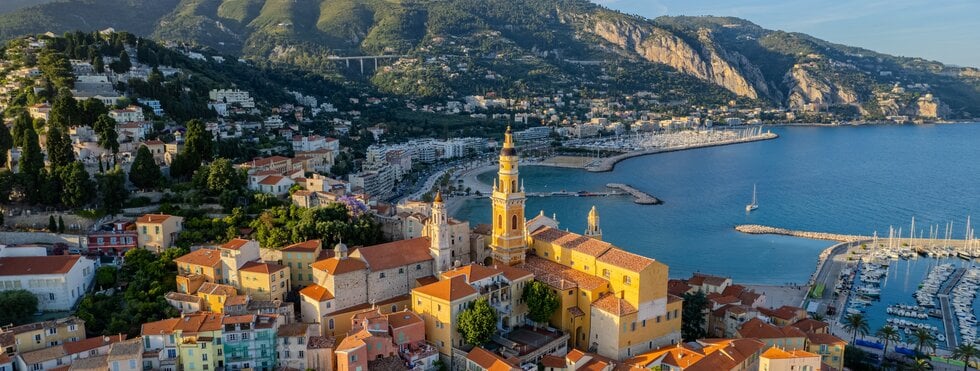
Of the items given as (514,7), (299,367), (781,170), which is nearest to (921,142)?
(781,170)

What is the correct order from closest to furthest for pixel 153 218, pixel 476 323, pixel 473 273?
pixel 476 323 → pixel 473 273 → pixel 153 218

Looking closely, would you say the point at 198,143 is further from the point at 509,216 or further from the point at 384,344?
the point at 384,344

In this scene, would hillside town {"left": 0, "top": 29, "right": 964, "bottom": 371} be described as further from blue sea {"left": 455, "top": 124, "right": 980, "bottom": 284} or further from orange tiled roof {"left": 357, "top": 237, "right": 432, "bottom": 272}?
blue sea {"left": 455, "top": 124, "right": 980, "bottom": 284}

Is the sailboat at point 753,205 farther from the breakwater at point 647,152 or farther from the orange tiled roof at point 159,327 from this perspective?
the orange tiled roof at point 159,327

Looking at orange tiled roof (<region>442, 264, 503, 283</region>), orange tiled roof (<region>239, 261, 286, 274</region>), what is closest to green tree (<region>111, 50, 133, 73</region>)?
orange tiled roof (<region>239, 261, 286, 274</region>)

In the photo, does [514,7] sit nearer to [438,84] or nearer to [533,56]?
[533,56]

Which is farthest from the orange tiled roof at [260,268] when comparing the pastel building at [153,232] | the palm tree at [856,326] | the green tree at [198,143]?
the palm tree at [856,326]

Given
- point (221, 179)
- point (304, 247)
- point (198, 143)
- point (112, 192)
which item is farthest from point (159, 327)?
point (198, 143)
